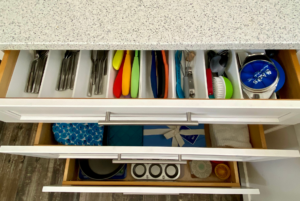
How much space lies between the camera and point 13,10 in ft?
1.91

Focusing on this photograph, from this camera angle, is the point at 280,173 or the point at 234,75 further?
the point at 280,173

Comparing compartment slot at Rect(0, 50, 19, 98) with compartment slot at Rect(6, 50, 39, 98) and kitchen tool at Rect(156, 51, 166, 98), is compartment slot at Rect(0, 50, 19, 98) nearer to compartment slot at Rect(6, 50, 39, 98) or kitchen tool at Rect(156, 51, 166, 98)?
compartment slot at Rect(6, 50, 39, 98)

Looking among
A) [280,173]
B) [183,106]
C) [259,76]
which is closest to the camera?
[183,106]

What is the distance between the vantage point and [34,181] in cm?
126

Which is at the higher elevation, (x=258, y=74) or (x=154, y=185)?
(x=258, y=74)

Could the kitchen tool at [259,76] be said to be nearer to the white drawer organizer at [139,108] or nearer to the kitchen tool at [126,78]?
the white drawer organizer at [139,108]

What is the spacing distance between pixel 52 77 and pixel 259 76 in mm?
775

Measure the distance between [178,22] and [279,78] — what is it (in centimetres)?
40

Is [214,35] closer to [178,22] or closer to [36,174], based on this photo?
[178,22]

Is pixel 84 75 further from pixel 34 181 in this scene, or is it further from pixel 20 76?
pixel 34 181

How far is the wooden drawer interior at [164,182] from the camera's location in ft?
2.91

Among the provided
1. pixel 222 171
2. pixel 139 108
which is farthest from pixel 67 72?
pixel 222 171

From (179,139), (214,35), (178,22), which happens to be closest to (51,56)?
(178,22)

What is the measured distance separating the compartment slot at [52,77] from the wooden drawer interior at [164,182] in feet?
1.24
